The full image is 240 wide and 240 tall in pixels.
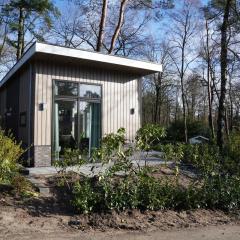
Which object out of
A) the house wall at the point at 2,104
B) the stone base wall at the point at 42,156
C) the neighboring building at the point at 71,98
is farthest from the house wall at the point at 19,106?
the stone base wall at the point at 42,156

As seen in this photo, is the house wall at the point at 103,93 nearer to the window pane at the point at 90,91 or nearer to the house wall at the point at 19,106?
the window pane at the point at 90,91

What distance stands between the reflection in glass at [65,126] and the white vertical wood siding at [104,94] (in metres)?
0.31

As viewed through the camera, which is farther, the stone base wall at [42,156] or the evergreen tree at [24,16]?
the evergreen tree at [24,16]

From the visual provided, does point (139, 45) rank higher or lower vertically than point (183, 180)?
higher

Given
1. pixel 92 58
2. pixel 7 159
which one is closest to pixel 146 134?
pixel 7 159

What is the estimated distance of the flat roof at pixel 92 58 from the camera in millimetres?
12211

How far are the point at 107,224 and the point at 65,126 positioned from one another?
606cm

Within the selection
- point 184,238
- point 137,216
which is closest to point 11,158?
point 137,216

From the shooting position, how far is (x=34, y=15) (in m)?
29.1

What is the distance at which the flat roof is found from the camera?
1221 centimetres

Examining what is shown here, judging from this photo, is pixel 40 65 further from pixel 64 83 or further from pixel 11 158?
pixel 11 158

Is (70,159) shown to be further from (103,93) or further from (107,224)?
(103,93)

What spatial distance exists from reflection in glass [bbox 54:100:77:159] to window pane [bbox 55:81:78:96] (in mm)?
284

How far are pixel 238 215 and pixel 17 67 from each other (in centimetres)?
916
